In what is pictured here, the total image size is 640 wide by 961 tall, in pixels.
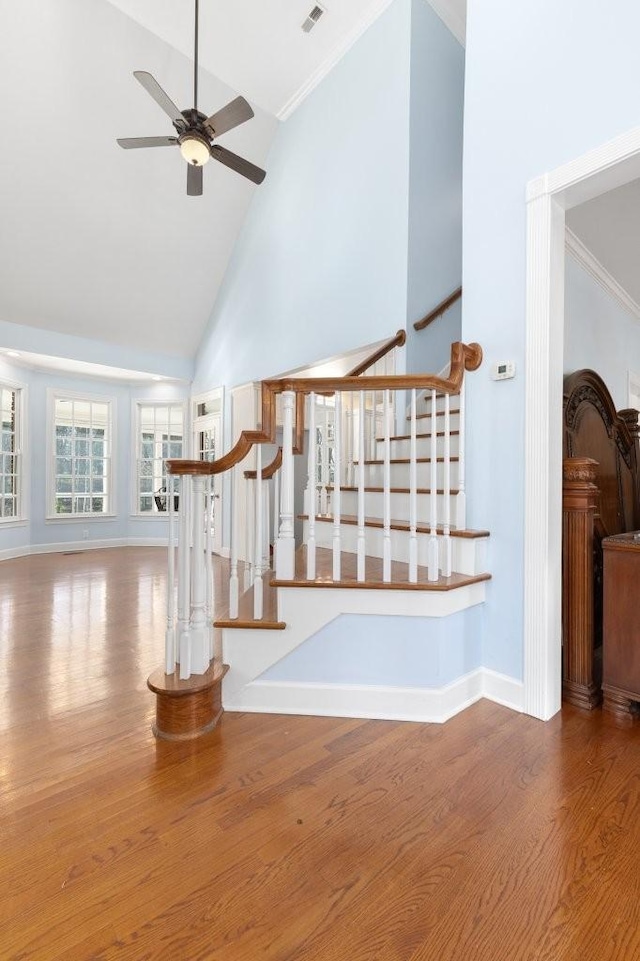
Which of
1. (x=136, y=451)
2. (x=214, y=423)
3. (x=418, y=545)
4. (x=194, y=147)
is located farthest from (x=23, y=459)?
(x=418, y=545)

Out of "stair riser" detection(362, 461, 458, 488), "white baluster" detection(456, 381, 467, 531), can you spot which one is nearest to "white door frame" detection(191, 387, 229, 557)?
"stair riser" detection(362, 461, 458, 488)

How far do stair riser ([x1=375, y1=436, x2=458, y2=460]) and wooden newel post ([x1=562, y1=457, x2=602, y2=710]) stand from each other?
70 centimetres

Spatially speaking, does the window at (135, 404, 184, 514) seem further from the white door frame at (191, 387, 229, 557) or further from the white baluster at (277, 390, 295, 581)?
the white baluster at (277, 390, 295, 581)

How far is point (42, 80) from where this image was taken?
4.08 metres

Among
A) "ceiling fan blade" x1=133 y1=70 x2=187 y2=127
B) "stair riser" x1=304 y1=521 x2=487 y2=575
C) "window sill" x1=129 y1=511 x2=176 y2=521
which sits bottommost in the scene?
"window sill" x1=129 y1=511 x2=176 y2=521

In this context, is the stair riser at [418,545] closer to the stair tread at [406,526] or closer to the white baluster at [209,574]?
the stair tread at [406,526]

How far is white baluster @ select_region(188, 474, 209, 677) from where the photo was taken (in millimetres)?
1881

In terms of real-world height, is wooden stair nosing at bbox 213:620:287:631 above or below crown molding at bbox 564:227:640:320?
below

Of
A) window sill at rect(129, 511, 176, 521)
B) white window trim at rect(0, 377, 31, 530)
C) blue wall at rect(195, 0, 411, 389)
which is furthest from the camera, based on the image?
window sill at rect(129, 511, 176, 521)

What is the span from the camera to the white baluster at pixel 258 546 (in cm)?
196

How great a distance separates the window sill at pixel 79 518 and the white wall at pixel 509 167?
242 inches

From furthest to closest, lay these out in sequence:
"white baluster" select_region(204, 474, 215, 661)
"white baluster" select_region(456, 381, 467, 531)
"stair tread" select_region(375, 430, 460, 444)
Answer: "stair tread" select_region(375, 430, 460, 444)
"white baluster" select_region(456, 381, 467, 531)
"white baluster" select_region(204, 474, 215, 661)

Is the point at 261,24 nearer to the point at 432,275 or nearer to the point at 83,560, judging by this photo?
the point at 432,275

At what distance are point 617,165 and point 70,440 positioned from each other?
6889 millimetres
